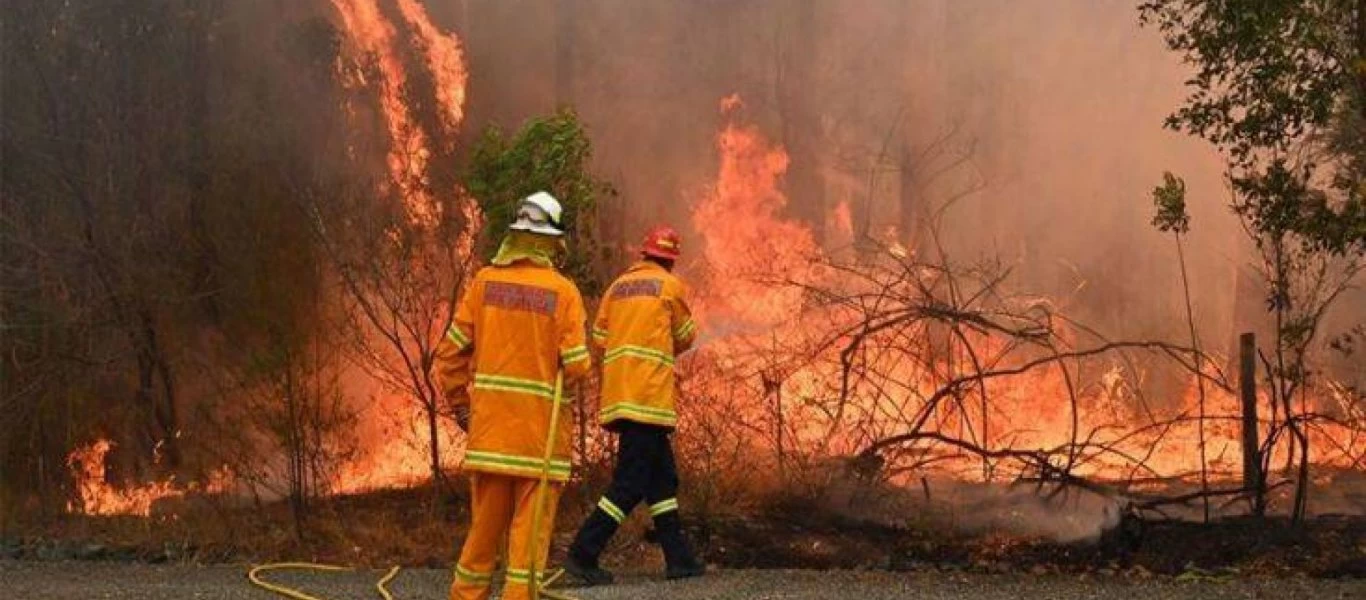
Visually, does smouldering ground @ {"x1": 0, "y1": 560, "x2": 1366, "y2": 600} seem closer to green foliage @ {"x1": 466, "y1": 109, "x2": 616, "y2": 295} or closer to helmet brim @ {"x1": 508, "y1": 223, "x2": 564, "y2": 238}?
helmet brim @ {"x1": 508, "y1": 223, "x2": 564, "y2": 238}

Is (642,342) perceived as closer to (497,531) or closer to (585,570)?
(585,570)

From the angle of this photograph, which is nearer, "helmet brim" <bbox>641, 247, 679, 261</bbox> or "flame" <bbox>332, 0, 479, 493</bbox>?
"helmet brim" <bbox>641, 247, 679, 261</bbox>

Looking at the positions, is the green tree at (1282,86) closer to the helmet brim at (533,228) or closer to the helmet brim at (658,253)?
the helmet brim at (658,253)

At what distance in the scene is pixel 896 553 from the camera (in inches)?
304

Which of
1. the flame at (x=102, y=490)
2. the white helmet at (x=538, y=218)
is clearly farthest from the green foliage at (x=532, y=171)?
the flame at (x=102, y=490)

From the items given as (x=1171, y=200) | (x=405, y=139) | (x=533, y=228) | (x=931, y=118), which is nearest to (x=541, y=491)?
(x=533, y=228)

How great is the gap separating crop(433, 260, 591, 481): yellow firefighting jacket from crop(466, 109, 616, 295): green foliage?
2.85m

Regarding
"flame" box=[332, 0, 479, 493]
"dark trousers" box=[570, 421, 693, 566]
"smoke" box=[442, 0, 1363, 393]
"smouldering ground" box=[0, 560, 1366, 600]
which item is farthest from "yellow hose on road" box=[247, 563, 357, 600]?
"smoke" box=[442, 0, 1363, 393]

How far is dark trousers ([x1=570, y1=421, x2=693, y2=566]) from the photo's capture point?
6656 millimetres

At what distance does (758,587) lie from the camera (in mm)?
6590

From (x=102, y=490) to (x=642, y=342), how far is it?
5762 mm

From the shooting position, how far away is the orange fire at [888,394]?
8.79 meters

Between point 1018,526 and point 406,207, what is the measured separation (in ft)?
15.9

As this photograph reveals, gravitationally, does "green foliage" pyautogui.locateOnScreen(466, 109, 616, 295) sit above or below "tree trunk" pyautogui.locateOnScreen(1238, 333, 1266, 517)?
above
